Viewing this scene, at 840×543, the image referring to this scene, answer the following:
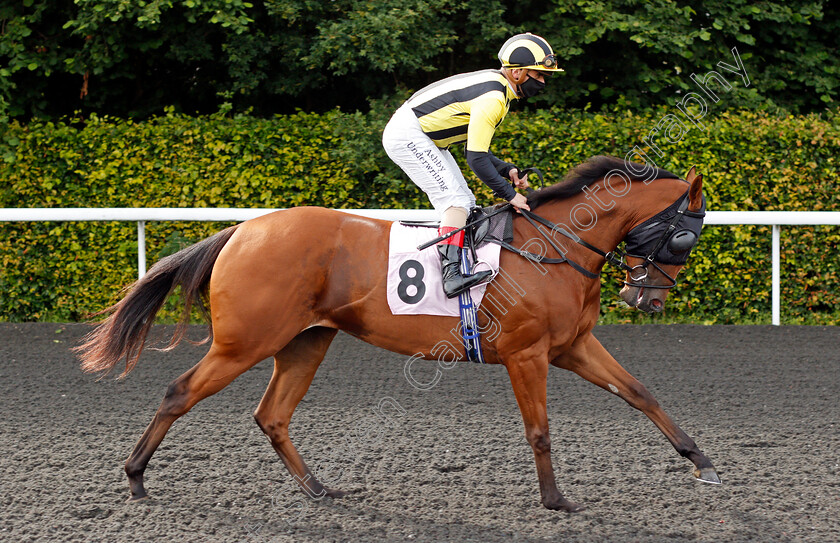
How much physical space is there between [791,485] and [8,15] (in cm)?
805

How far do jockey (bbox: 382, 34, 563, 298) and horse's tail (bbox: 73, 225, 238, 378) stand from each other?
3.33ft

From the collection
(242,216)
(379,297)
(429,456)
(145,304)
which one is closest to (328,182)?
(242,216)

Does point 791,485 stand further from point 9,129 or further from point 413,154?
point 9,129

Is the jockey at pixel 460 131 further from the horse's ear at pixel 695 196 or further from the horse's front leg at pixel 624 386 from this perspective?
the horse's ear at pixel 695 196

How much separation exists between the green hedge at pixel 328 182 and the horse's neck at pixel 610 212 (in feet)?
12.5

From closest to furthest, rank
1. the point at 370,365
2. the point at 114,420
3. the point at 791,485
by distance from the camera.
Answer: the point at 791,485 < the point at 114,420 < the point at 370,365

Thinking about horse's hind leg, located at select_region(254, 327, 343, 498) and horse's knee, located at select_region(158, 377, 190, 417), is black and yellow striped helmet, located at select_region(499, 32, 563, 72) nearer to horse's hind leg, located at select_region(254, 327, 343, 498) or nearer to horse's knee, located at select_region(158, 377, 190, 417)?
horse's hind leg, located at select_region(254, 327, 343, 498)

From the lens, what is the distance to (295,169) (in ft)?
27.1

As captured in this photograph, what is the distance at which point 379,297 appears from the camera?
13.4 feet

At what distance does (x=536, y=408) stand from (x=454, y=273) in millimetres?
717

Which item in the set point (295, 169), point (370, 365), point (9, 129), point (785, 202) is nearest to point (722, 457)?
point (370, 365)

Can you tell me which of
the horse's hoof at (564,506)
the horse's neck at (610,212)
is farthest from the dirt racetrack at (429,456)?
the horse's neck at (610,212)

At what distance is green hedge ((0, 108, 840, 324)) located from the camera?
7.98 meters

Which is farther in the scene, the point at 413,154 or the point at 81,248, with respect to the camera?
the point at 81,248
